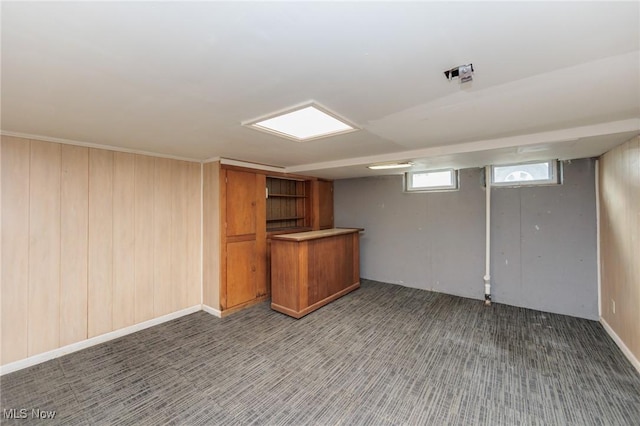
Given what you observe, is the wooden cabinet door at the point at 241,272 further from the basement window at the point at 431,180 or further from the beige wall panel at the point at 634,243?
the beige wall panel at the point at 634,243

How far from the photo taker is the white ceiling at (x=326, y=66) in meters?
0.98

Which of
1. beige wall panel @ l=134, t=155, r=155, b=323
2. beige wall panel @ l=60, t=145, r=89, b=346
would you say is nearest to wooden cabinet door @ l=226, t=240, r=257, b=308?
beige wall panel @ l=134, t=155, r=155, b=323

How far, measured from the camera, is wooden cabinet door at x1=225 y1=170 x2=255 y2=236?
12.2 ft

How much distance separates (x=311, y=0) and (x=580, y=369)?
11.8 ft

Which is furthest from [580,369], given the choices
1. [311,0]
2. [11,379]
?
[11,379]

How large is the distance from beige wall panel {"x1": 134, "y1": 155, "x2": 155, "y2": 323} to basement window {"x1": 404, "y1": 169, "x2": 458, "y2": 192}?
422 cm

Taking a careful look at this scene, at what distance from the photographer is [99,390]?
2.15 metres

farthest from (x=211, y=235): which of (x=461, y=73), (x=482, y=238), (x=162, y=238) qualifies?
(x=482, y=238)

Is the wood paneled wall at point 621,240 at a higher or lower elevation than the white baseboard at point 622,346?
higher

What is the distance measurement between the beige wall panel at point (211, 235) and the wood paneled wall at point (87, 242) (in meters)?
0.19

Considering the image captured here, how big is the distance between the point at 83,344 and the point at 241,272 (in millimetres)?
1852

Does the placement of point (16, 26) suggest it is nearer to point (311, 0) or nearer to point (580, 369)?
point (311, 0)

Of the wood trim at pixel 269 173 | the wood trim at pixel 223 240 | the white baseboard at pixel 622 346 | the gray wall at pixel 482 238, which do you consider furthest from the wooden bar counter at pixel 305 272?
the white baseboard at pixel 622 346

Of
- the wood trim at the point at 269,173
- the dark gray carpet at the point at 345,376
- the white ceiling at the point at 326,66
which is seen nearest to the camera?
the white ceiling at the point at 326,66
